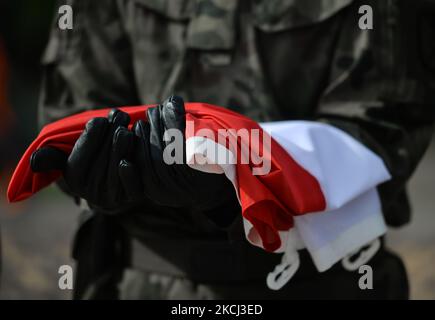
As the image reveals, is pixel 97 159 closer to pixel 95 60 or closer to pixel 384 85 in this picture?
pixel 95 60

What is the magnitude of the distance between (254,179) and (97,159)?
236mm

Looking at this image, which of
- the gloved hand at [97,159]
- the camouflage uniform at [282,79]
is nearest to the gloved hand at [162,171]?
the gloved hand at [97,159]

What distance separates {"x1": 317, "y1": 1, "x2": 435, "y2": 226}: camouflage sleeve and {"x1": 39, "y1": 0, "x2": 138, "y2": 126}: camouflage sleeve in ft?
1.30

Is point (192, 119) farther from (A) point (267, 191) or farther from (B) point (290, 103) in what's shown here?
(B) point (290, 103)

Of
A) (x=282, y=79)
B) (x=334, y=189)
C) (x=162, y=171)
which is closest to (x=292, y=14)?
(x=282, y=79)

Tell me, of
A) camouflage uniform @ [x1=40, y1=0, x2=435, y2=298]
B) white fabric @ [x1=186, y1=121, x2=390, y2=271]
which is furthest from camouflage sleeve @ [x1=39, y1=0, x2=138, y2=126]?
white fabric @ [x1=186, y1=121, x2=390, y2=271]

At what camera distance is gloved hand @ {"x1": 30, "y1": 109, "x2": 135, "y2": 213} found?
126 cm

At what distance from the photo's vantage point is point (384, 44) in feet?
5.14

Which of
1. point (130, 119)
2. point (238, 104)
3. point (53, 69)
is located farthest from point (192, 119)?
point (53, 69)

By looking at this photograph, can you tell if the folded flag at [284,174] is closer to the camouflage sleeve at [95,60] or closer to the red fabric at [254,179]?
the red fabric at [254,179]

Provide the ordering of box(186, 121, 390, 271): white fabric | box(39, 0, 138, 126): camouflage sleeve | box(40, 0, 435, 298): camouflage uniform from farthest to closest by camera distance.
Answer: box(39, 0, 138, 126): camouflage sleeve < box(40, 0, 435, 298): camouflage uniform < box(186, 121, 390, 271): white fabric

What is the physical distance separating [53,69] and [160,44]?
0.25 m

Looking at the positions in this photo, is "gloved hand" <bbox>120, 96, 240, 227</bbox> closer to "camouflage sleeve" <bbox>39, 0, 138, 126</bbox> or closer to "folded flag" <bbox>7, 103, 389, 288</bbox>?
"folded flag" <bbox>7, 103, 389, 288</bbox>

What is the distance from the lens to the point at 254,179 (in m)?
1.28
